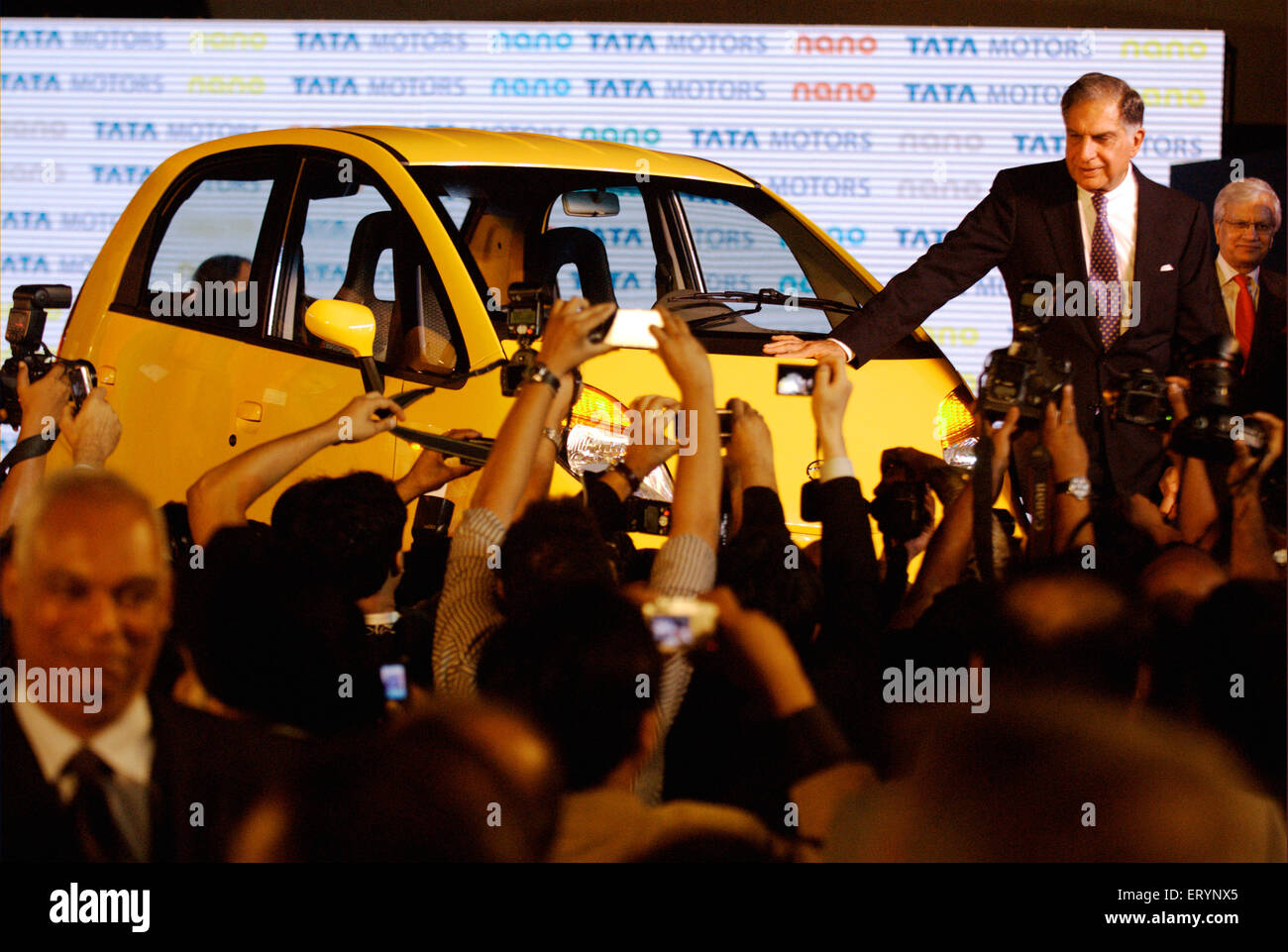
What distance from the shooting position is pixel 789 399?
12.5 feet

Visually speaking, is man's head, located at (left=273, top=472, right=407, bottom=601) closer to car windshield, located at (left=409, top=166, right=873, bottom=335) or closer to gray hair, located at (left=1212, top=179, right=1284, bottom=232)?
car windshield, located at (left=409, top=166, right=873, bottom=335)

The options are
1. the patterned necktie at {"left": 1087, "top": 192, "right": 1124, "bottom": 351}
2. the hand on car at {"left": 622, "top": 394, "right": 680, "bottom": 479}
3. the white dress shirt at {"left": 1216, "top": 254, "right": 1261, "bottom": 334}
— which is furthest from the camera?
the white dress shirt at {"left": 1216, "top": 254, "right": 1261, "bottom": 334}

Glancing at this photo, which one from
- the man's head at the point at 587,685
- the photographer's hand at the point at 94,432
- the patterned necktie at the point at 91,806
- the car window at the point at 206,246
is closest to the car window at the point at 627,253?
the car window at the point at 206,246

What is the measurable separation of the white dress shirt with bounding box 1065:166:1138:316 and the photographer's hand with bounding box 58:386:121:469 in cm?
236

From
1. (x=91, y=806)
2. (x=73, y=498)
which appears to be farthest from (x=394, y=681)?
(x=73, y=498)

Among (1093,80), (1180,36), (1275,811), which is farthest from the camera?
(1180,36)

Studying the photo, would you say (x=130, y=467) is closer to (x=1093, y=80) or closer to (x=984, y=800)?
(x=1093, y=80)

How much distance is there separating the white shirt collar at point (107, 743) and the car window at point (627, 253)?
2999 mm

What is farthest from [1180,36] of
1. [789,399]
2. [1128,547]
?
[1128,547]

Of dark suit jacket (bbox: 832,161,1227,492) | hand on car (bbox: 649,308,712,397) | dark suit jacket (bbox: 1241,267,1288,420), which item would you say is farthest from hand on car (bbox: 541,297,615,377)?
dark suit jacket (bbox: 1241,267,1288,420)

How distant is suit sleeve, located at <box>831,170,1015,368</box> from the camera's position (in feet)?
12.6

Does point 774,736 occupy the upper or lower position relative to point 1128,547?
lower
